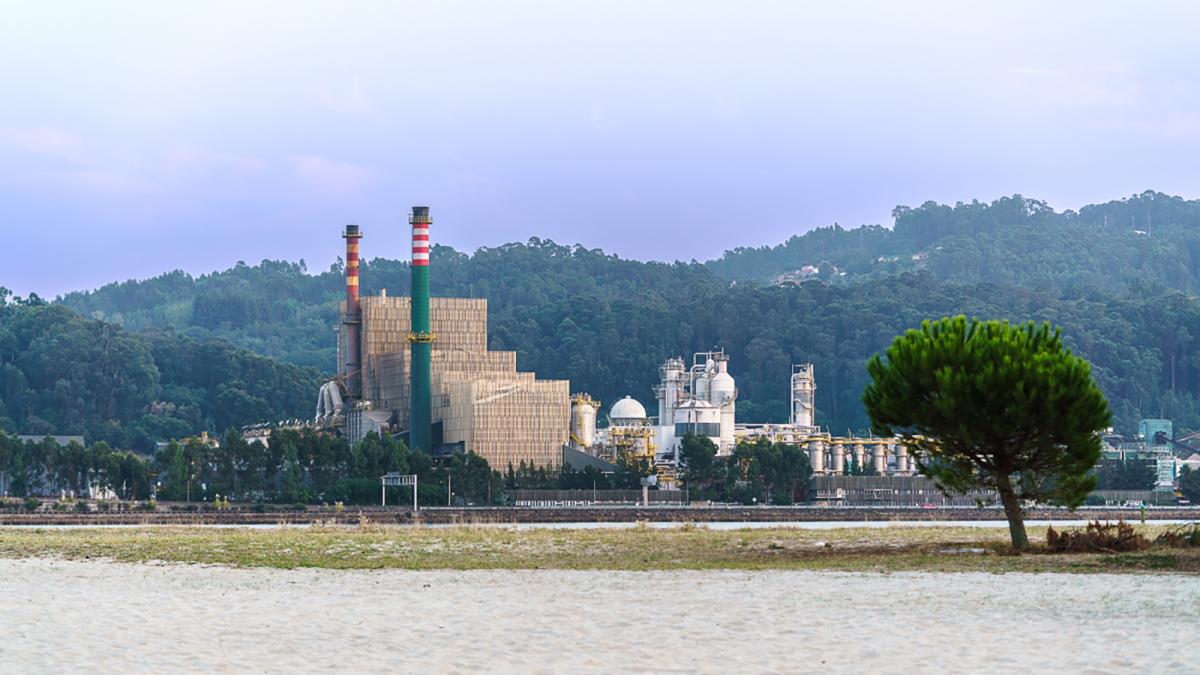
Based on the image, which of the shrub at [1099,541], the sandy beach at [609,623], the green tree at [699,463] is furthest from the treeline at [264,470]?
the sandy beach at [609,623]

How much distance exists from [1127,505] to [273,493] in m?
75.3

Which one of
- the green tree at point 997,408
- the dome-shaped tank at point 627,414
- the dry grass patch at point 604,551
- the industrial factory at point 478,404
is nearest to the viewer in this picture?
the dry grass patch at point 604,551

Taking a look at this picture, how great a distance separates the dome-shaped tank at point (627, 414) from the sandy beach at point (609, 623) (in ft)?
446

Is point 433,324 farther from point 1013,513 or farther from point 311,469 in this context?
point 1013,513

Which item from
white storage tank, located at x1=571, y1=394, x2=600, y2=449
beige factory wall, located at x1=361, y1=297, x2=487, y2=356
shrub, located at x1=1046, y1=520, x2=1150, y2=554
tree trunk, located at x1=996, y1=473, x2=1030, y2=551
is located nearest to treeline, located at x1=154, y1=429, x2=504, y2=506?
white storage tank, located at x1=571, y1=394, x2=600, y2=449

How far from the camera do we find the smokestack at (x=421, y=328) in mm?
149875

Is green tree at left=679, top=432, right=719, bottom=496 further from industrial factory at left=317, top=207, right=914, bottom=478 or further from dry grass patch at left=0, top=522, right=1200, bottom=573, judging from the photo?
dry grass patch at left=0, top=522, right=1200, bottom=573

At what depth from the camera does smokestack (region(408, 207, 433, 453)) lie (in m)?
150

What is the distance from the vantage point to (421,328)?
494 feet

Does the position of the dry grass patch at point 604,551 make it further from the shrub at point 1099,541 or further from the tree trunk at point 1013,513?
the shrub at point 1099,541

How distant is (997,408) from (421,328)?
10337cm

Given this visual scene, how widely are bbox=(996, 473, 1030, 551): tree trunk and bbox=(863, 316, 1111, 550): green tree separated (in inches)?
1.4

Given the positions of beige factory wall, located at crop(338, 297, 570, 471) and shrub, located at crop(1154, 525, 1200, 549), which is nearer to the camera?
shrub, located at crop(1154, 525, 1200, 549)

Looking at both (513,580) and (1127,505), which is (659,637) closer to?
(513,580)
